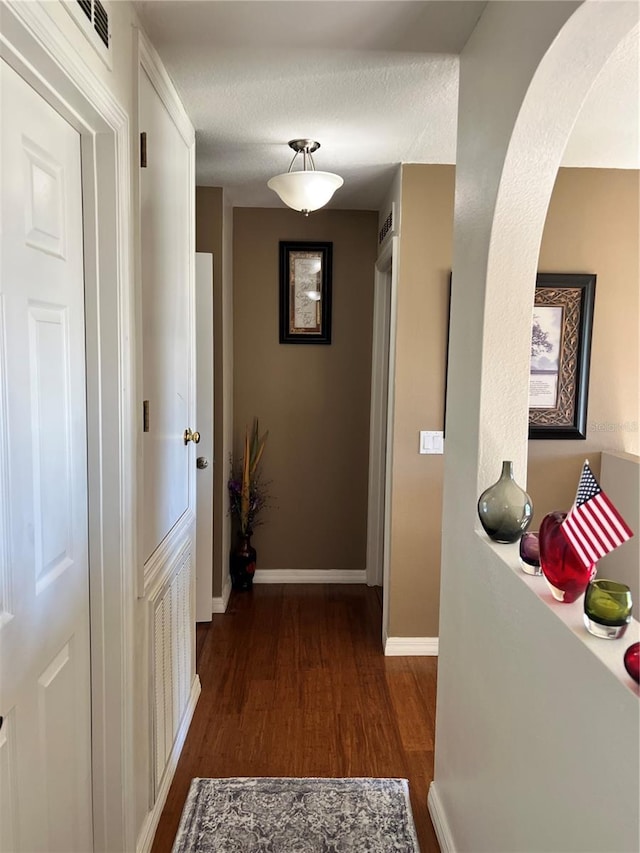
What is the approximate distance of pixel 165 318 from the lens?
1.93 m

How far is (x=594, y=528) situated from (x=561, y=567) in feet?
0.31

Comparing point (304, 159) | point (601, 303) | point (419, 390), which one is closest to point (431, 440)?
point (419, 390)

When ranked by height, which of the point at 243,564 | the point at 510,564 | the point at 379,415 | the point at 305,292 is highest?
the point at 305,292

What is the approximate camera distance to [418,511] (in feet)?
9.52

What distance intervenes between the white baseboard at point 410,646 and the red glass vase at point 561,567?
6.61 feet

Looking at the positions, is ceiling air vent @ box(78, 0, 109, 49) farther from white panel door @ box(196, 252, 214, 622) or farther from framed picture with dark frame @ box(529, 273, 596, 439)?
framed picture with dark frame @ box(529, 273, 596, 439)

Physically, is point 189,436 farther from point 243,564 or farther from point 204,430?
point 243,564

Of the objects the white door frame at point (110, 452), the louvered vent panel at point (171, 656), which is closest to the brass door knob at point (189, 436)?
the louvered vent panel at point (171, 656)

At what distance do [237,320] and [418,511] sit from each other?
1.70 metres

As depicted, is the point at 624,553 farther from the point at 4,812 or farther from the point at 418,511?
the point at 4,812

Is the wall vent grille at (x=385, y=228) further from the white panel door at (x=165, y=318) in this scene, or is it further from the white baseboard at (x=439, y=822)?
the white baseboard at (x=439, y=822)

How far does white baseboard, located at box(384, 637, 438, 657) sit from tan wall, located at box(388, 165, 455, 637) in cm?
3

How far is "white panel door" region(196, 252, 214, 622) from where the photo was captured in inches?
121

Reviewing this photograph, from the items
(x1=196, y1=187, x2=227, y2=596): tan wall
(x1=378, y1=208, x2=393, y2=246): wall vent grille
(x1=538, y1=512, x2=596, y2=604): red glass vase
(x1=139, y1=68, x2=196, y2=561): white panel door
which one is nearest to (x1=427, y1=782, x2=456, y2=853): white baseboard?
(x1=538, y1=512, x2=596, y2=604): red glass vase
